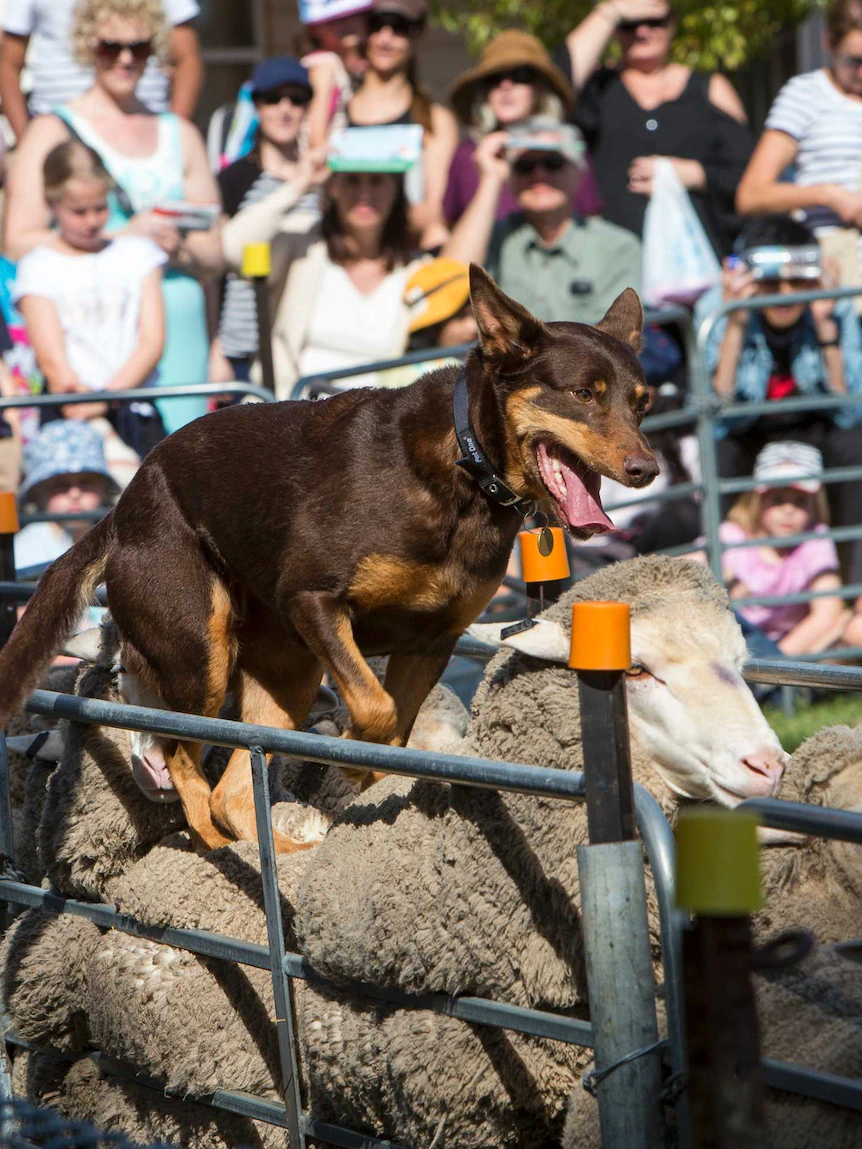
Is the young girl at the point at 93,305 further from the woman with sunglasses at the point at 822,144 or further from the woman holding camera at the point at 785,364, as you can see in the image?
the woman with sunglasses at the point at 822,144

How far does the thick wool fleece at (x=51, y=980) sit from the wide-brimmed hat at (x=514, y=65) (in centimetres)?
596

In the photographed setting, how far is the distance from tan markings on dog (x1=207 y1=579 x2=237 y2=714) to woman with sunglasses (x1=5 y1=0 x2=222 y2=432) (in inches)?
150

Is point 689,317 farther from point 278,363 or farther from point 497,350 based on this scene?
point 497,350

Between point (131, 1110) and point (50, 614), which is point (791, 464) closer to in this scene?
point (50, 614)

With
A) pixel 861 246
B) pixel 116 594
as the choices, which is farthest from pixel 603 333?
pixel 861 246

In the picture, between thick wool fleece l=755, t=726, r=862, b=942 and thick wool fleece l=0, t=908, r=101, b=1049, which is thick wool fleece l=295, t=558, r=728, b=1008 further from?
thick wool fleece l=0, t=908, r=101, b=1049

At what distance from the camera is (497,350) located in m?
3.39

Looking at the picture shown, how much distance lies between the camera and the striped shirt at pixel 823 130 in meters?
8.09

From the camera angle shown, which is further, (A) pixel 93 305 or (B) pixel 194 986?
(A) pixel 93 305

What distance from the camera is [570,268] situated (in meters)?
7.60

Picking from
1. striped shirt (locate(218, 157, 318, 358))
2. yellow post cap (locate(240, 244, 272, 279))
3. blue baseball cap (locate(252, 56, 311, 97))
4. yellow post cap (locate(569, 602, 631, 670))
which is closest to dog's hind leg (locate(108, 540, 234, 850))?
yellow post cap (locate(569, 602, 631, 670))

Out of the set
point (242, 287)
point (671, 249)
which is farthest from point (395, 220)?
point (671, 249)

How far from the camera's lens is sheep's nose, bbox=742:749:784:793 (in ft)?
8.56

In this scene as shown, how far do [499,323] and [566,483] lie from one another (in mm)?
398
